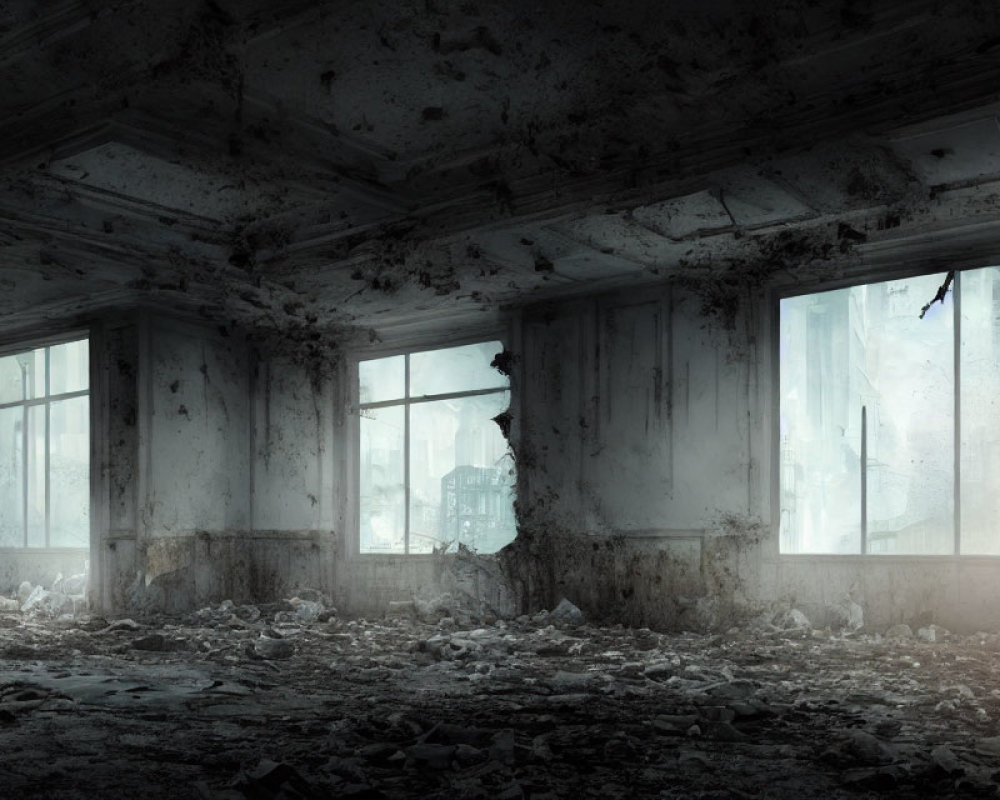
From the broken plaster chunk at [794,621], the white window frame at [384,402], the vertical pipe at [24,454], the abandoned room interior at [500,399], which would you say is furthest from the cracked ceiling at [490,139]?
the vertical pipe at [24,454]

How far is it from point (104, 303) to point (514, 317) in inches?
158

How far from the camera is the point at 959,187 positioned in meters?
5.98

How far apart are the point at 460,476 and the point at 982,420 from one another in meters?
4.72

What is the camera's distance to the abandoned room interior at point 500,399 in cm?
437

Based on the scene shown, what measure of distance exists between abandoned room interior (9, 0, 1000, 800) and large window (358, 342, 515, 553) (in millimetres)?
42

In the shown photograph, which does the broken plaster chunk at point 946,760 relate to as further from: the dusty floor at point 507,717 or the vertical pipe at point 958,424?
the vertical pipe at point 958,424

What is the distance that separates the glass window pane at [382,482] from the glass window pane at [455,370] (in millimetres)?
430

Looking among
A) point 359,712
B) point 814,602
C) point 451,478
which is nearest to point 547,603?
point 451,478

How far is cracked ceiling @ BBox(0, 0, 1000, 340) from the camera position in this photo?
457 centimetres

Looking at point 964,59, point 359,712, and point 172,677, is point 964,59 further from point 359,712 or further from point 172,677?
point 172,677

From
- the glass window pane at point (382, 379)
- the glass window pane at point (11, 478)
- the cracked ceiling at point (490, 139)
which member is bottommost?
the glass window pane at point (11, 478)

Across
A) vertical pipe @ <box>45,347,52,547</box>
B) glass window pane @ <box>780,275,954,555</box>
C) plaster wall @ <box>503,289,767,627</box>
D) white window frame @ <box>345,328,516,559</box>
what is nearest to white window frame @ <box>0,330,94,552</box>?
vertical pipe @ <box>45,347,52,547</box>

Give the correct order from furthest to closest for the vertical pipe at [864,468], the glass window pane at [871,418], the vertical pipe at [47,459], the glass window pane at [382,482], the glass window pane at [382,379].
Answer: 1. the vertical pipe at [47,459]
2. the glass window pane at [382,379]
3. the glass window pane at [382,482]
4. the vertical pipe at [864,468]
5. the glass window pane at [871,418]

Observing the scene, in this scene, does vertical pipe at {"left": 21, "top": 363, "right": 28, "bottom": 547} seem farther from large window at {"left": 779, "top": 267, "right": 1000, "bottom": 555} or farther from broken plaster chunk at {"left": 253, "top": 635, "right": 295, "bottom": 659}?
large window at {"left": 779, "top": 267, "right": 1000, "bottom": 555}
